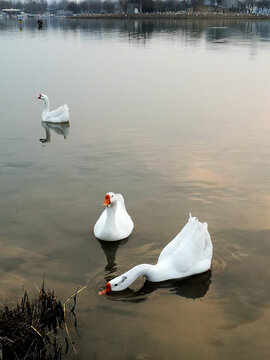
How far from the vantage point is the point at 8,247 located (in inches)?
353

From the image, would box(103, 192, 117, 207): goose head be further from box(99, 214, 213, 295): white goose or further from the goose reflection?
the goose reflection

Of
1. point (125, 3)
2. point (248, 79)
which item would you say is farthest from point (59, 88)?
point (125, 3)

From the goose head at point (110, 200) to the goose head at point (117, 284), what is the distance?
70.9 inches

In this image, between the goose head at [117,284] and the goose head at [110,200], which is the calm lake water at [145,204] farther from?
the goose head at [110,200]

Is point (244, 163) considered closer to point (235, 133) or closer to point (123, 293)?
point (235, 133)

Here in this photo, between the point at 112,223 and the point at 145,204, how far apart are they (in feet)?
6.21

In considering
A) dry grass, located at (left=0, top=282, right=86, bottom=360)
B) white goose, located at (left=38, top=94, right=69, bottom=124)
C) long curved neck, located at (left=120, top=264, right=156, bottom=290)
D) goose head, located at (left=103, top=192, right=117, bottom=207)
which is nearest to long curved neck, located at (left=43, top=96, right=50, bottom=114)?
white goose, located at (left=38, top=94, right=69, bottom=124)

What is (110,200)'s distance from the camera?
8930 mm

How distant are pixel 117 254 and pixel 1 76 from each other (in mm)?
22128

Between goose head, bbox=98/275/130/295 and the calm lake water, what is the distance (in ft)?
0.45

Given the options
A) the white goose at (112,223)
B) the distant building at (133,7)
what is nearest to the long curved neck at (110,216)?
the white goose at (112,223)

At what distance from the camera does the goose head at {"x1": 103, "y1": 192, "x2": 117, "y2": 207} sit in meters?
8.90

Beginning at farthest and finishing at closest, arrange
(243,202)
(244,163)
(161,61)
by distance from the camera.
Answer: (161,61), (244,163), (243,202)

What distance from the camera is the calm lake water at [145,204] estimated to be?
6.96 metres
